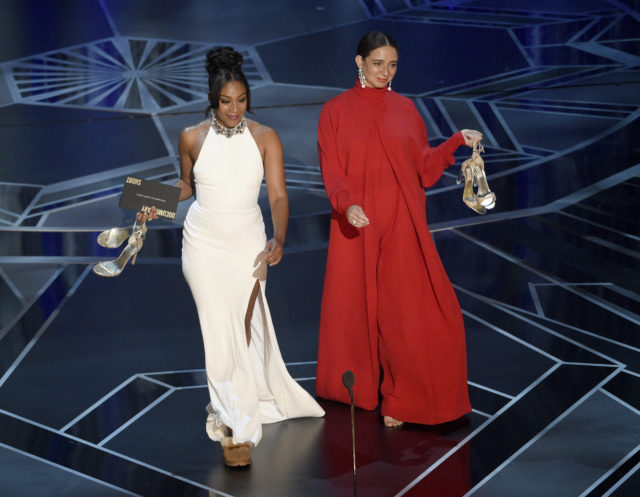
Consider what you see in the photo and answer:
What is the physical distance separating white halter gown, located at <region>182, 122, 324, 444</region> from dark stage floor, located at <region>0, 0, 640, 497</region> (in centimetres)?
27

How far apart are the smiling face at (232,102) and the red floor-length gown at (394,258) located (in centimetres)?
51

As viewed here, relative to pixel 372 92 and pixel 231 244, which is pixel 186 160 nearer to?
pixel 231 244

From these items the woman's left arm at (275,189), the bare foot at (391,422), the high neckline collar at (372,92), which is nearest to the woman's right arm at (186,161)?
the woman's left arm at (275,189)

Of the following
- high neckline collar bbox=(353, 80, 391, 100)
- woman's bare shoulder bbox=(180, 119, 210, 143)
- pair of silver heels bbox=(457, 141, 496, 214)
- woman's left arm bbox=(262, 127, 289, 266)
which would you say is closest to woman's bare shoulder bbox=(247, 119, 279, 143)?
woman's left arm bbox=(262, 127, 289, 266)

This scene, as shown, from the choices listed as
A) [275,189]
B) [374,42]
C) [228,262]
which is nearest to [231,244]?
[228,262]

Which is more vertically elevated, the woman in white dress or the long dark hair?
the long dark hair

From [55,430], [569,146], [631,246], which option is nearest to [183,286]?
[55,430]

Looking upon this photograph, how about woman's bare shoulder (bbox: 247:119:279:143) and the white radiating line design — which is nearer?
woman's bare shoulder (bbox: 247:119:279:143)

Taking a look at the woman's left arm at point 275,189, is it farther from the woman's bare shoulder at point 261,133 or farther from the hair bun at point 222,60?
the hair bun at point 222,60

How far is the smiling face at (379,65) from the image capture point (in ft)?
12.9

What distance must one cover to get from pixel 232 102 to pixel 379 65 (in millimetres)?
675

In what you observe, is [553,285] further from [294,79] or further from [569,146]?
[294,79]

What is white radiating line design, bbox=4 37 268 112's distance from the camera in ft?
30.1

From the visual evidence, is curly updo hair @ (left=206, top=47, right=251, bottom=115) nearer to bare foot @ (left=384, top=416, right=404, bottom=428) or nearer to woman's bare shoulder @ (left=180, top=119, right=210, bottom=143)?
woman's bare shoulder @ (left=180, top=119, right=210, bottom=143)
